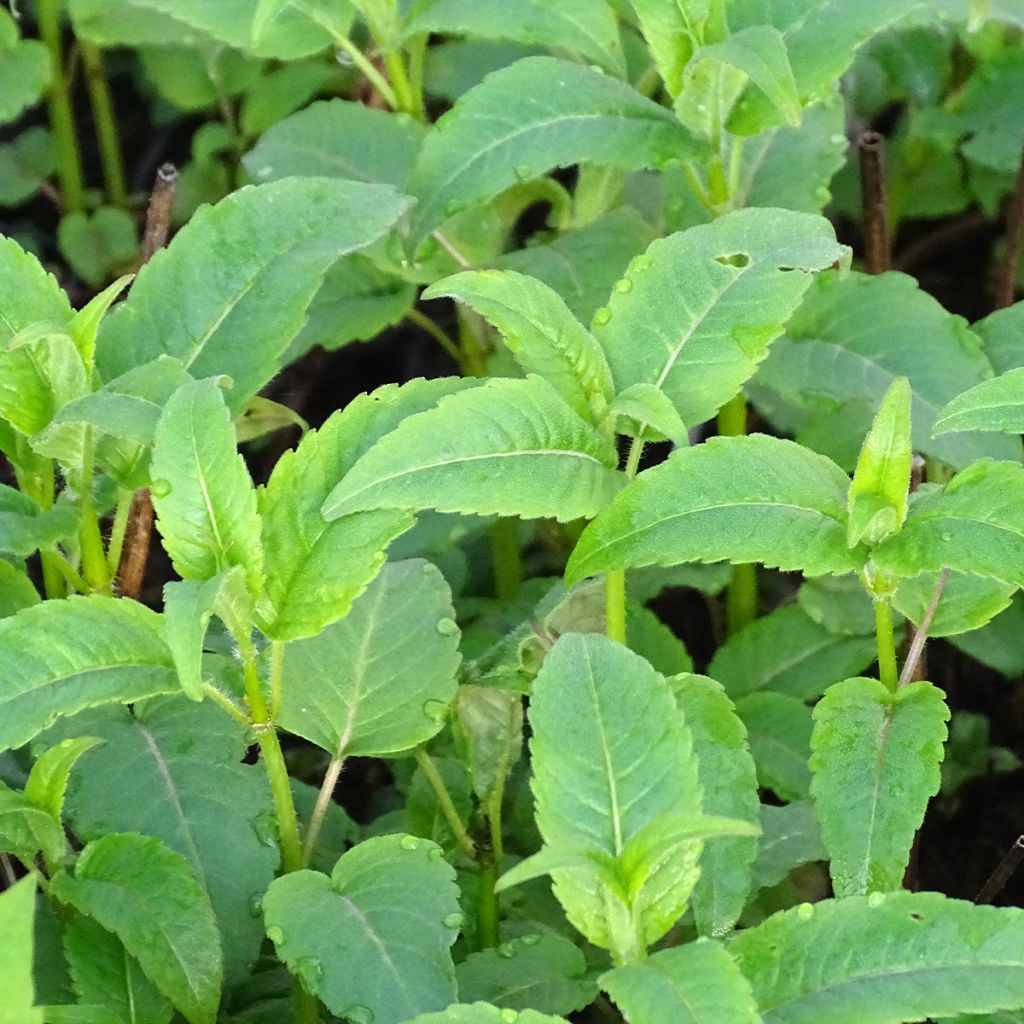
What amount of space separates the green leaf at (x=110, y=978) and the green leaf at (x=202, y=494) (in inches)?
15.8

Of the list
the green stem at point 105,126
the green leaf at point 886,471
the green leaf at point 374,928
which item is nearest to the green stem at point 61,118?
the green stem at point 105,126

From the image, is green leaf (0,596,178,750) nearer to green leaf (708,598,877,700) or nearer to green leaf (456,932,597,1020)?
green leaf (456,932,597,1020)

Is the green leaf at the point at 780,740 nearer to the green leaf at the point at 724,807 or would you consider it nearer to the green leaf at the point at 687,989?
the green leaf at the point at 724,807

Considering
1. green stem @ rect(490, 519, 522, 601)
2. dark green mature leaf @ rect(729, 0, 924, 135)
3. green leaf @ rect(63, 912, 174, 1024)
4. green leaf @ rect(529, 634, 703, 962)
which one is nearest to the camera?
green leaf @ rect(529, 634, 703, 962)

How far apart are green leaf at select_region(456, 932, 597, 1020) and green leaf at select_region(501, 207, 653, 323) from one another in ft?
2.54

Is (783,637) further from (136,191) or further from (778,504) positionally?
(136,191)

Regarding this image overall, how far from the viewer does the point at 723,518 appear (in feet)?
3.99

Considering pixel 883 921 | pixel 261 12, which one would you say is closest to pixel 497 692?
pixel 883 921

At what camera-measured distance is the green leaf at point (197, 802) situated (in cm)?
135

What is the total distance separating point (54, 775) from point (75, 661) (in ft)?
0.47

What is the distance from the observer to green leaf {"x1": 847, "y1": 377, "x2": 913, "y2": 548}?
120 centimetres

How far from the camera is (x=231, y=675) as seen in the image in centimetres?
139

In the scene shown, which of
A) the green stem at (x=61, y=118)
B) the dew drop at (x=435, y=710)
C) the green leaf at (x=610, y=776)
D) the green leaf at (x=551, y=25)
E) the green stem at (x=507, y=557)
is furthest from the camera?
the green stem at (x=61, y=118)

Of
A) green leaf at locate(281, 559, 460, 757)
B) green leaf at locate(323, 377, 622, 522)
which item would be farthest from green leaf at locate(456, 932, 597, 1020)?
green leaf at locate(323, 377, 622, 522)
